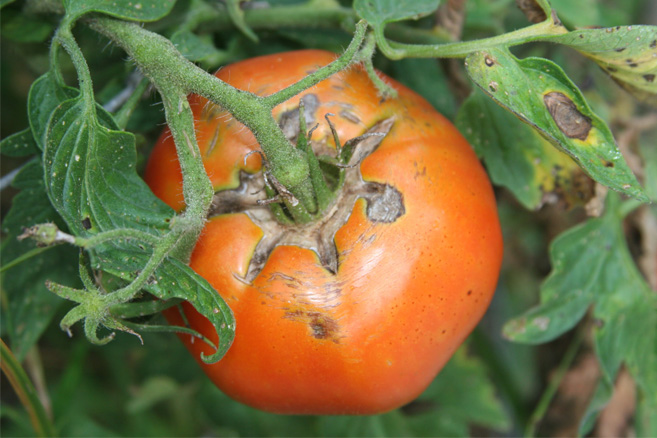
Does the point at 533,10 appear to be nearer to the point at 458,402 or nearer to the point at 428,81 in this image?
the point at 428,81

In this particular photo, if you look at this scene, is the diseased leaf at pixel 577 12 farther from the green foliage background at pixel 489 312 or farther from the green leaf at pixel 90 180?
the green leaf at pixel 90 180

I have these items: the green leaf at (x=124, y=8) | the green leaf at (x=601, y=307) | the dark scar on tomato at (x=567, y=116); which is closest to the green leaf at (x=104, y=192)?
the green leaf at (x=124, y=8)

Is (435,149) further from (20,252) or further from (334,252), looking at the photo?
(20,252)

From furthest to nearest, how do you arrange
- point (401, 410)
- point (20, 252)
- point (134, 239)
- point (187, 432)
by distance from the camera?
point (187, 432)
point (401, 410)
point (20, 252)
point (134, 239)

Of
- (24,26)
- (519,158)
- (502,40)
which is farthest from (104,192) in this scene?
(519,158)

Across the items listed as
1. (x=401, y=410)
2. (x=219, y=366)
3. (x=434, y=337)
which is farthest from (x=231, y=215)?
(x=401, y=410)

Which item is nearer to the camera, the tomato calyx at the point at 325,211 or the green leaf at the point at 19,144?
the tomato calyx at the point at 325,211

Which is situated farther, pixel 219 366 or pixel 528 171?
pixel 528 171
